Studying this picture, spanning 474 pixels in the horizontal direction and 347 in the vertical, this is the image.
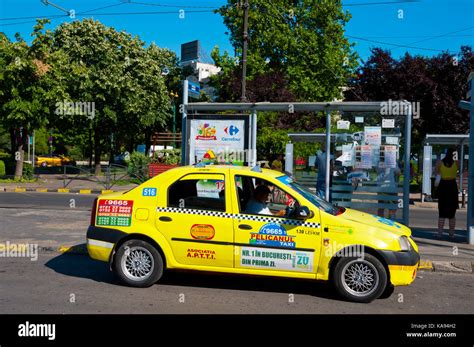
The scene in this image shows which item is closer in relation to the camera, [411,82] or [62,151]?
[411,82]

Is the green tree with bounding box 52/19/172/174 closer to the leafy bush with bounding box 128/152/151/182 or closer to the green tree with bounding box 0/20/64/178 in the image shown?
the green tree with bounding box 0/20/64/178

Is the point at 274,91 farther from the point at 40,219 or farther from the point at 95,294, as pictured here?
the point at 95,294

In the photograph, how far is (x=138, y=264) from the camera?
6676mm

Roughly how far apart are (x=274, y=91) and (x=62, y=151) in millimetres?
46688

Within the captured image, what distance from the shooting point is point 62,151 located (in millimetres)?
67875

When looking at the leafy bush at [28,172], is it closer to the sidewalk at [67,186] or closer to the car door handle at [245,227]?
the sidewalk at [67,186]

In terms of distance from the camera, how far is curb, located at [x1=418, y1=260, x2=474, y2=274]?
8078 millimetres

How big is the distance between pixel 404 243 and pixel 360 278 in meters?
0.72

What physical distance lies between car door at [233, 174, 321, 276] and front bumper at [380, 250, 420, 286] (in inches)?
34.7

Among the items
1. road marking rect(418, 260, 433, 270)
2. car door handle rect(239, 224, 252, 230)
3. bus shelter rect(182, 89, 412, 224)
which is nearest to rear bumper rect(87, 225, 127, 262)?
car door handle rect(239, 224, 252, 230)

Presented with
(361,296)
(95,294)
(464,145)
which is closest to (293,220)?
(361,296)

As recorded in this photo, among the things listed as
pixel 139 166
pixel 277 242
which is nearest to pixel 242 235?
pixel 277 242

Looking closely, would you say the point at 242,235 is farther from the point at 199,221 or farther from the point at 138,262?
the point at 138,262
